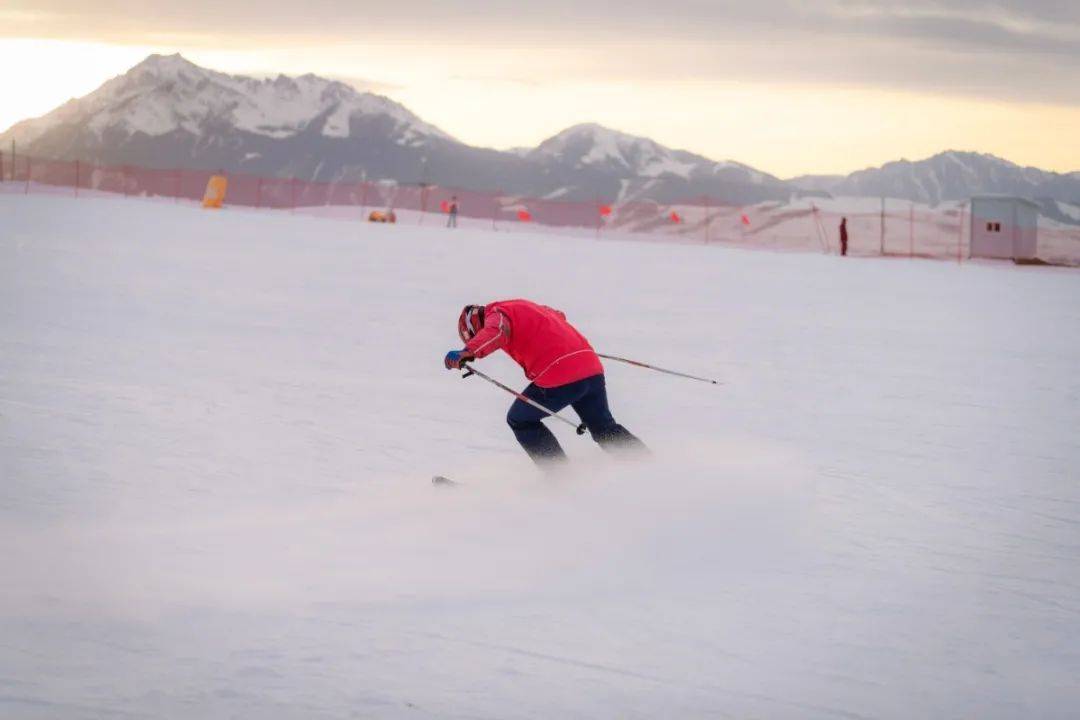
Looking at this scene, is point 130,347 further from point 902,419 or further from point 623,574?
point 623,574

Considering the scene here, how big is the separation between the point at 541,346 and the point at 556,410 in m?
0.33

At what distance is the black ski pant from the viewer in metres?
6.59

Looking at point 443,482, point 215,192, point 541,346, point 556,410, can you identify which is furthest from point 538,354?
point 215,192

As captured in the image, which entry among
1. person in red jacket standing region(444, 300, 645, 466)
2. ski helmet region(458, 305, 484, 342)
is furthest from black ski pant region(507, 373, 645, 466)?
ski helmet region(458, 305, 484, 342)

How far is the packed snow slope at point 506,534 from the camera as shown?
4.31 metres

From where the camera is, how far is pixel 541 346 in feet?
21.6

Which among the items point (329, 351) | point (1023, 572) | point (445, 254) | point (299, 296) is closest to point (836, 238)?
point (445, 254)

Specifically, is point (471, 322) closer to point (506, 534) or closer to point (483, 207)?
point (506, 534)

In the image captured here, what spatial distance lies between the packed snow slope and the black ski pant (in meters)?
0.24

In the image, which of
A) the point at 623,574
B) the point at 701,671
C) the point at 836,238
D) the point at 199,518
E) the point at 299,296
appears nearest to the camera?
the point at 701,671

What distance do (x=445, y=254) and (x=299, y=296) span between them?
11.3 metres

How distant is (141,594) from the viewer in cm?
501

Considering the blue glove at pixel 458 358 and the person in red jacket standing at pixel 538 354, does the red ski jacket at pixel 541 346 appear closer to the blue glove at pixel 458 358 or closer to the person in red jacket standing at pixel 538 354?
the person in red jacket standing at pixel 538 354

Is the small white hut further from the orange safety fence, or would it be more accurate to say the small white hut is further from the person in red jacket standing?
the person in red jacket standing
